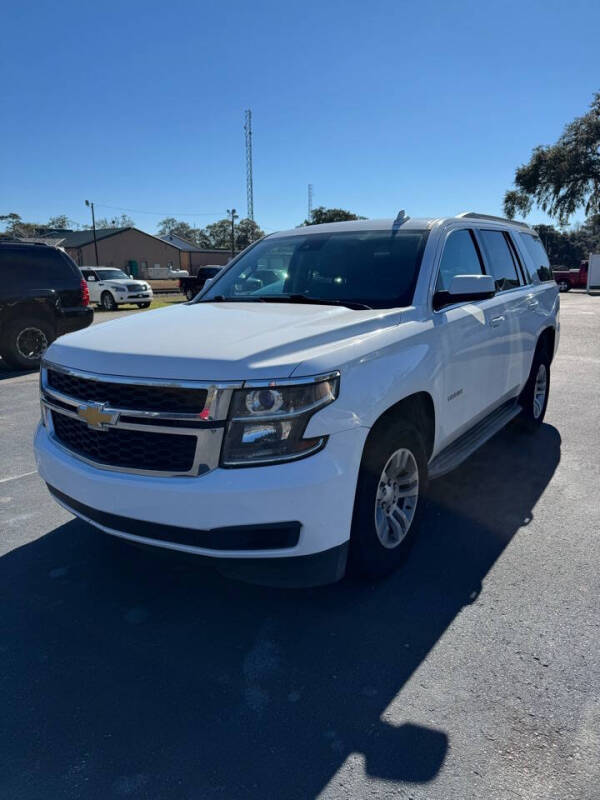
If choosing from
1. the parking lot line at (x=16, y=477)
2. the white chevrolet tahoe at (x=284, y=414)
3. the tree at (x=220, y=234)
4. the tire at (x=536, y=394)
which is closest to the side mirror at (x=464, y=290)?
the white chevrolet tahoe at (x=284, y=414)

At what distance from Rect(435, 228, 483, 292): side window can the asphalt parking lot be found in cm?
160

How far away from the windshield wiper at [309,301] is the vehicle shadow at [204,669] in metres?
1.49

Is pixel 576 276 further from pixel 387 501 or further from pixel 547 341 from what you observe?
pixel 387 501

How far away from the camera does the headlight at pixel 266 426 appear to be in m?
2.40

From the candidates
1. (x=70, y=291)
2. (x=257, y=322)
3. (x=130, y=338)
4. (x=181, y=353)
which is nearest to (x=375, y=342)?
(x=257, y=322)

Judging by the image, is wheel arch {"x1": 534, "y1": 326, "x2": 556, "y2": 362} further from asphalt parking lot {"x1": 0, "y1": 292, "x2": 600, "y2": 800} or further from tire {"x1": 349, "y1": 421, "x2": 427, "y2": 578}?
tire {"x1": 349, "y1": 421, "x2": 427, "y2": 578}

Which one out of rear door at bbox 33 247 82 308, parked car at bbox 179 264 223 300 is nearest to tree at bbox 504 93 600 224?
parked car at bbox 179 264 223 300

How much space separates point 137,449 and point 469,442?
242 centimetres

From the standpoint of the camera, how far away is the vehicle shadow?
2021 millimetres

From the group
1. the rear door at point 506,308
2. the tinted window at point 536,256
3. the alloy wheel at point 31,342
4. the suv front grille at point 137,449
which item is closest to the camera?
the suv front grille at point 137,449

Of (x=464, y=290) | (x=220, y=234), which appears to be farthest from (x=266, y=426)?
(x=220, y=234)

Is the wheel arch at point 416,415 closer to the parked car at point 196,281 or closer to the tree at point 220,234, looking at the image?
the parked car at point 196,281

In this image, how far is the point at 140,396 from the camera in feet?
8.34

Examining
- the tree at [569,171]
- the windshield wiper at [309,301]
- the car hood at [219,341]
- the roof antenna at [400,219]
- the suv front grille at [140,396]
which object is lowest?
the suv front grille at [140,396]
